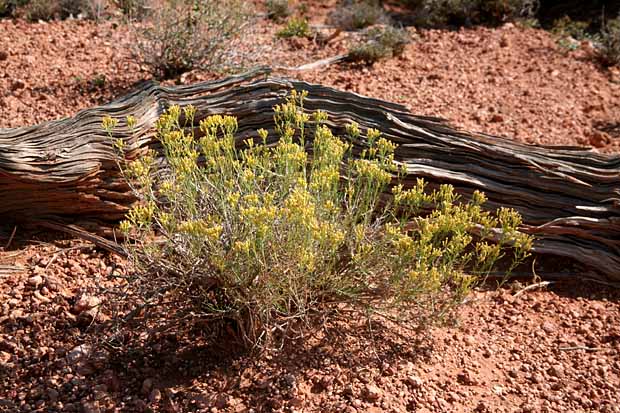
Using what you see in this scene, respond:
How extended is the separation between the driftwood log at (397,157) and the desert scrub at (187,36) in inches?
53.4

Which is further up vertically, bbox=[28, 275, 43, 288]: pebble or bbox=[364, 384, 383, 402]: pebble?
bbox=[28, 275, 43, 288]: pebble

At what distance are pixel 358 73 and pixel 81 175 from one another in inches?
112

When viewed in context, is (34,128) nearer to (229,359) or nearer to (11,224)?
(11,224)

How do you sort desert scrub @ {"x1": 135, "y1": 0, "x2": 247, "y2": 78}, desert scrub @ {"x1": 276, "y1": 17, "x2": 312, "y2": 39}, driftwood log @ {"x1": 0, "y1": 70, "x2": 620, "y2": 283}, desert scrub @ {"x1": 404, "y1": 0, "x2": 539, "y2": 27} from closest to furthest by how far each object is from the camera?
driftwood log @ {"x1": 0, "y1": 70, "x2": 620, "y2": 283} < desert scrub @ {"x1": 135, "y1": 0, "x2": 247, "y2": 78} < desert scrub @ {"x1": 276, "y1": 17, "x2": 312, "y2": 39} < desert scrub @ {"x1": 404, "y1": 0, "x2": 539, "y2": 27}

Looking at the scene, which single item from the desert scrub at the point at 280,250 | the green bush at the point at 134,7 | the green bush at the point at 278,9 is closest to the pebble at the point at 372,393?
the desert scrub at the point at 280,250

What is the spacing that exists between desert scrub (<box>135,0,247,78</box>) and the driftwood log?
136 cm

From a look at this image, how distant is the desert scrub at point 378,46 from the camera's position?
6.12m

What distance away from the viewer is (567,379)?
10.9 ft

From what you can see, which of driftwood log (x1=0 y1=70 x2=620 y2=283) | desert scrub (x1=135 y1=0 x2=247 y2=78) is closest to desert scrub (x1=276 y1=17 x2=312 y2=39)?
desert scrub (x1=135 y1=0 x2=247 y2=78)

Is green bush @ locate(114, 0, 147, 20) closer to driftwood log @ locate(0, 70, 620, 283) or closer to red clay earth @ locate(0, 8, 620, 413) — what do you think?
driftwood log @ locate(0, 70, 620, 283)

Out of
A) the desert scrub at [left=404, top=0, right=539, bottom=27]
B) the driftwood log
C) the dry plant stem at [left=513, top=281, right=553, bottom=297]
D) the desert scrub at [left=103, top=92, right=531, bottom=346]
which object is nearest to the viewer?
the desert scrub at [left=103, top=92, right=531, bottom=346]

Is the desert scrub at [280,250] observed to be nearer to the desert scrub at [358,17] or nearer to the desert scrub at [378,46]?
the desert scrub at [378,46]

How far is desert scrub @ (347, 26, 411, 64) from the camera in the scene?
20.1ft

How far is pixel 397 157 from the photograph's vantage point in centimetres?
429
